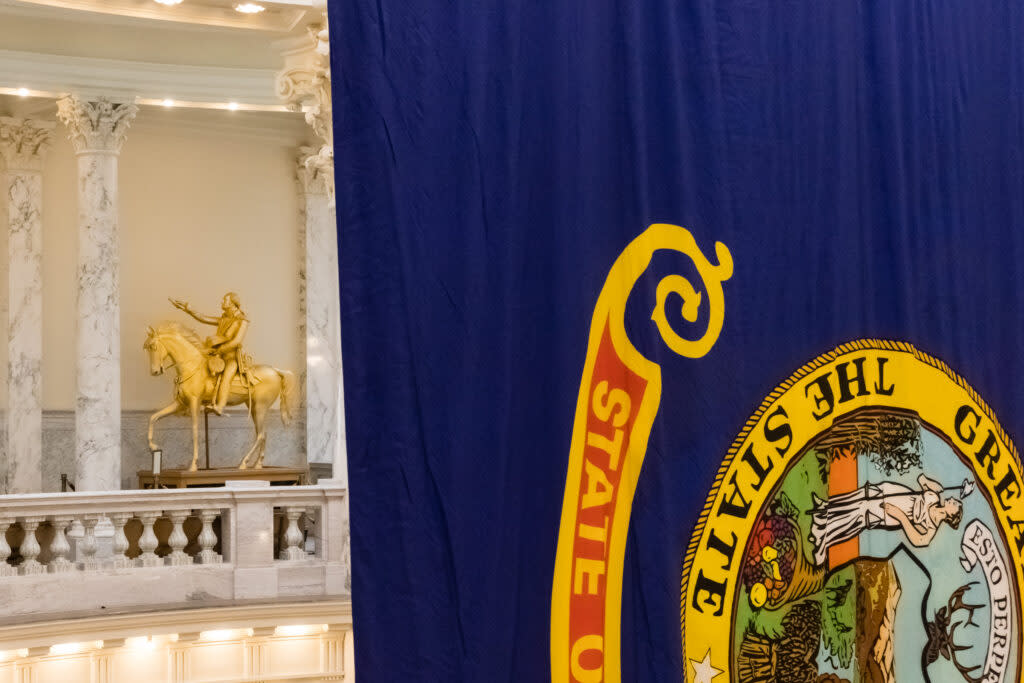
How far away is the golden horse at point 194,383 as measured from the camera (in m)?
16.2

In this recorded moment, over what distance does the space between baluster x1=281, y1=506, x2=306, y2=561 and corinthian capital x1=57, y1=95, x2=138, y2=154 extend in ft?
16.3

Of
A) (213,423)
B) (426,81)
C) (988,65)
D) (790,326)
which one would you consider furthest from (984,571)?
(213,423)

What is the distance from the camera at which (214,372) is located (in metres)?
16.2

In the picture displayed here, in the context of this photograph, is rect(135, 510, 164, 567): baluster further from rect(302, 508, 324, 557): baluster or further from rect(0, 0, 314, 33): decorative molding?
rect(0, 0, 314, 33): decorative molding

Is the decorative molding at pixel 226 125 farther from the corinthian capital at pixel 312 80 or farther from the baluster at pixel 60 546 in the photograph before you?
the baluster at pixel 60 546

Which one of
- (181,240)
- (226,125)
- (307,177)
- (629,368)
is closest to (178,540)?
(181,240)

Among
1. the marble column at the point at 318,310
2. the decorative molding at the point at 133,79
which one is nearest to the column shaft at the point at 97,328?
the decorative molding at the point at 133,79

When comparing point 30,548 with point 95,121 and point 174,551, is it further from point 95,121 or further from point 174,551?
point 95,121

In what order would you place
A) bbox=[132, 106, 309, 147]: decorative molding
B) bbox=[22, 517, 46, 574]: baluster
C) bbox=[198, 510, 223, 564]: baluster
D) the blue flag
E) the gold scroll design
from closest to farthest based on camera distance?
the blue flag → the gold scroll design → bbox=[22, 517, 46, 574]: baluster → bbox=[198, 510, 223, 564]: baluster → bbox=[132, 106, 309, 147]: decorative molding

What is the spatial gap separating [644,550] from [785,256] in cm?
141

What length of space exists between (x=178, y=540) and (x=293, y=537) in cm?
108

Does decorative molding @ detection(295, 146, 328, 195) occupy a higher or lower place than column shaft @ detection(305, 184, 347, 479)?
higher

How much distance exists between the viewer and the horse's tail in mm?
16781

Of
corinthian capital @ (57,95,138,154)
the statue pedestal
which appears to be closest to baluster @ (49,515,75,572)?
the statue pedestal
